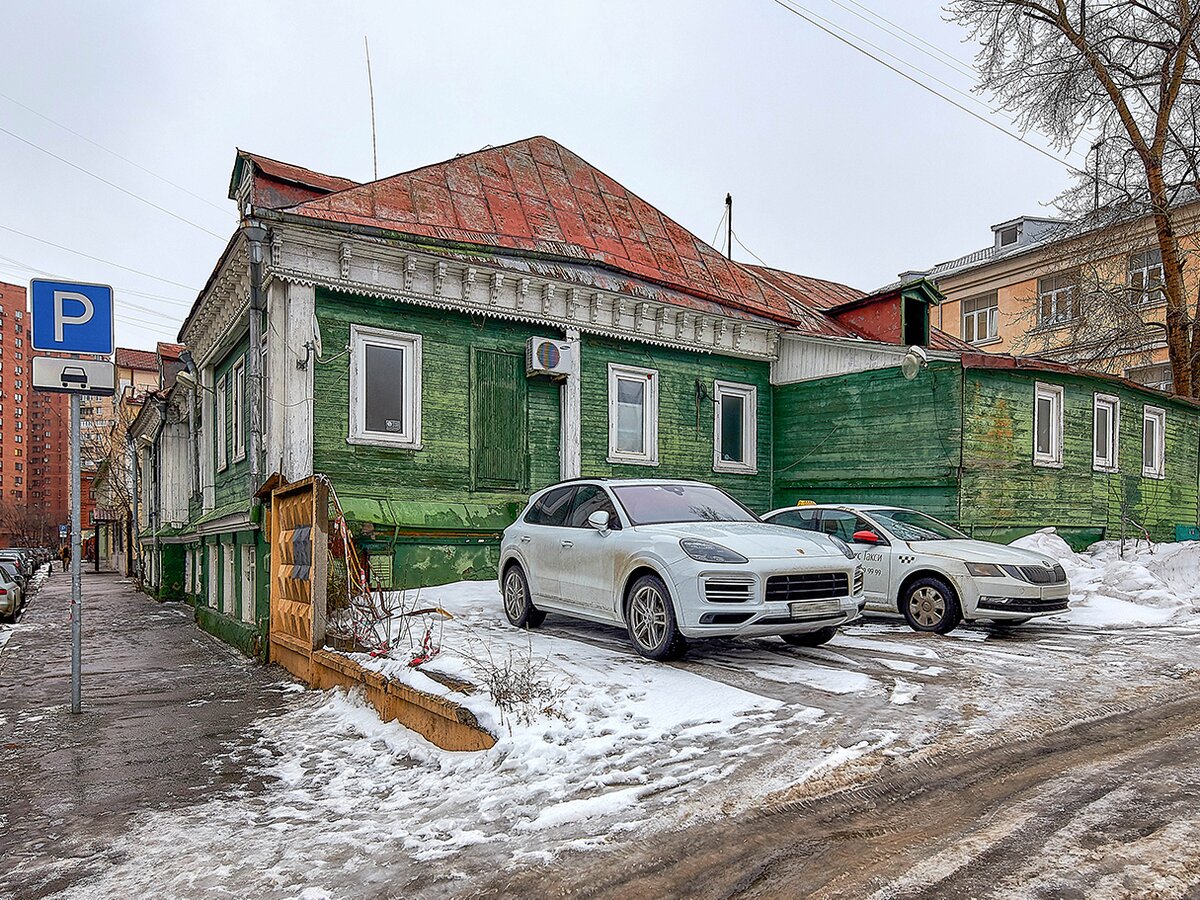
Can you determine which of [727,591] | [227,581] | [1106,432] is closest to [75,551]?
[727,591]

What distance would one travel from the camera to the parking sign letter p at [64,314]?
7.99 m

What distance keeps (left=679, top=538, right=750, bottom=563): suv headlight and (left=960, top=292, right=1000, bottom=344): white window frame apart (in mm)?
40698

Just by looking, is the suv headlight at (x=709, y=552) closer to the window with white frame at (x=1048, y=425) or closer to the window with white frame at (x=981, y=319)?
the window with white frame at (x=1048, y=425)

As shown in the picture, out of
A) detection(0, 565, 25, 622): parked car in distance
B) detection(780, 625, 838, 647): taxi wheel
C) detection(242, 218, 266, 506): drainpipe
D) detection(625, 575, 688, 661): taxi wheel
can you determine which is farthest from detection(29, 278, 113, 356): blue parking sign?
detection(0, 565, 25, 622): parked car in distance

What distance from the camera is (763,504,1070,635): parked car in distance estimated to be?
30.8ft

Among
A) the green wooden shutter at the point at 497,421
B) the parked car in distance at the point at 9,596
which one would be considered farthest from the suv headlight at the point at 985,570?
the parked car in distance at the point at 9,596

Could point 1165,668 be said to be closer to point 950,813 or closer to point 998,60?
point 950,813

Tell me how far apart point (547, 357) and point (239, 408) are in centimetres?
515

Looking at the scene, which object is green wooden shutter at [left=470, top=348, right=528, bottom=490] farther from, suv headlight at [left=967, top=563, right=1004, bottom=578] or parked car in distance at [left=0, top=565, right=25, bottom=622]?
parked car in distance at [left=0, top=565, right=25, bottom=622]

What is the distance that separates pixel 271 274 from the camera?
39.6ft

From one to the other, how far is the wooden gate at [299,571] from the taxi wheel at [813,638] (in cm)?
473

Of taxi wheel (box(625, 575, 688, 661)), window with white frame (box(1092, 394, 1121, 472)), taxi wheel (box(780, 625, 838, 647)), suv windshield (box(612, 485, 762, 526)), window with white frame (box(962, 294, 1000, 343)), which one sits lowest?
taxi wheel (box(780, 625, 838, 647))

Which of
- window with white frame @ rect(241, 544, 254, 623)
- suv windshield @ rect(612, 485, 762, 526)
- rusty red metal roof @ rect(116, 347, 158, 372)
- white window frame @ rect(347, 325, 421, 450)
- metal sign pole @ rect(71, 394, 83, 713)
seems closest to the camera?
metal sign pole @ rect(71, 394, 83, 713)

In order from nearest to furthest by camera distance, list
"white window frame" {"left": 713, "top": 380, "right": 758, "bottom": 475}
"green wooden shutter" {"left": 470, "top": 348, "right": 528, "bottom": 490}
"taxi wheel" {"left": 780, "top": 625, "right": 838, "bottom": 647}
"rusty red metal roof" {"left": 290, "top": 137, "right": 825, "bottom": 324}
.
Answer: "taxi wheel" {"left": 780, "top": 625, "right": 838, "bottom": 647}
"green wooden shutter" {"left": 470, "top": 348, "right": 528, "bottom": 490}
"rusty red metal roof" {"left": 290, "top": 137, "right": 825, "bottom": 324}
"white window frame" {"left": 713, "top": 380, "right": 758, "bottom": 475}
